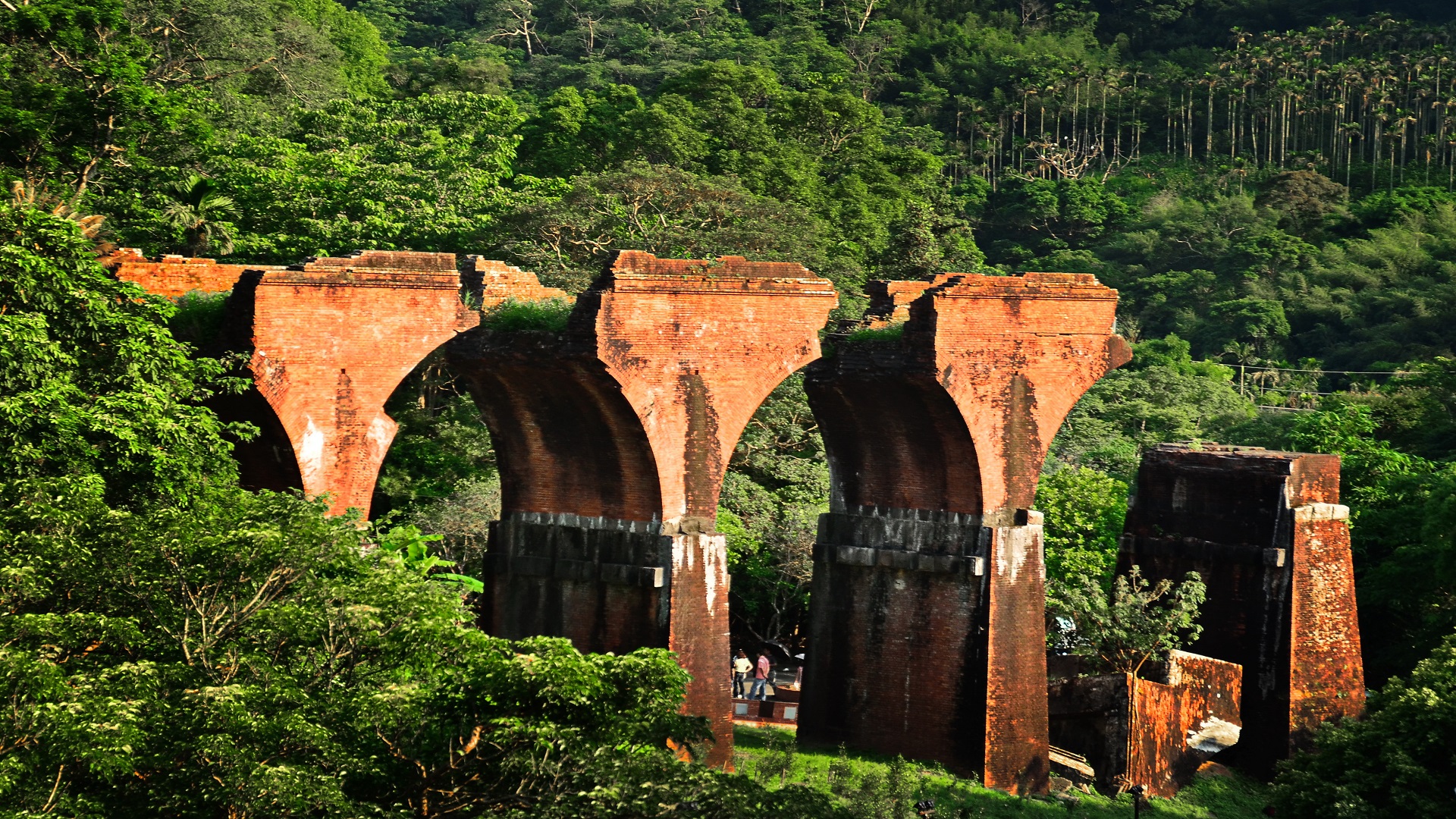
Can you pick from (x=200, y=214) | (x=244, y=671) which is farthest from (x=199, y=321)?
(x=200, y=214)

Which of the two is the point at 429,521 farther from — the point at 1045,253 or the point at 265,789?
the point at 1045,253

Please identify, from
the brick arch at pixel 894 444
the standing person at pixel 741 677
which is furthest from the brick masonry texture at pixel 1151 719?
the standing person at pixel 741 677

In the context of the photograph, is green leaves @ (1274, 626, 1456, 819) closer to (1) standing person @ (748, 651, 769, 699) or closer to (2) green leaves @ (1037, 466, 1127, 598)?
(1) standing person @ (748, 651, 769, 699)

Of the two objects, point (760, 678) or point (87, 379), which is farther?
point (760, 678)

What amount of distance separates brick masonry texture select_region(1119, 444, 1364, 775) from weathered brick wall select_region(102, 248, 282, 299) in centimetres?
1123

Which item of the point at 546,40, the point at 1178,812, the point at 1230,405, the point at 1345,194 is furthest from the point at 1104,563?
the point at 546,40

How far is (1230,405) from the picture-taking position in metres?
33.8

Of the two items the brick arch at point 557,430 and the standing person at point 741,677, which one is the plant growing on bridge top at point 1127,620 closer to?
the standing person at point 741,677

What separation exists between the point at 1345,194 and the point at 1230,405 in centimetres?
1815

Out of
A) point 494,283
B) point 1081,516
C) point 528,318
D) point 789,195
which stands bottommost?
point 1081,516

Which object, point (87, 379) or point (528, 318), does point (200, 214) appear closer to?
point (528, 318)

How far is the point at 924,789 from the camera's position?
15547mm

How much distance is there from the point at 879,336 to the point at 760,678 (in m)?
6.08

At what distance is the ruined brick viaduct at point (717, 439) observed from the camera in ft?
45.5
